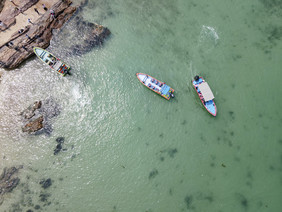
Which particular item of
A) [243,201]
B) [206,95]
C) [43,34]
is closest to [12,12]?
[43,34]

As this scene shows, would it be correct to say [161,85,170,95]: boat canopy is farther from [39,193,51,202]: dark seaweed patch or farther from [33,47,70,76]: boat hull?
[39,193,51,202]: dark seaweed patch

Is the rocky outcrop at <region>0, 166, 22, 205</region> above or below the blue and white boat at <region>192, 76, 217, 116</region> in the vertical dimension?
below

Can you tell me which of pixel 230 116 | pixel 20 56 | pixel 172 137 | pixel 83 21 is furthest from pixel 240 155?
pixel 20 56

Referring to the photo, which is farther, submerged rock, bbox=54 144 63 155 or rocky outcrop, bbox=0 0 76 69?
rocky outcrop, bbox=0 0 76 69

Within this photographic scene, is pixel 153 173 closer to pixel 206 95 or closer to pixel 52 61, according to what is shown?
pixel 206 95

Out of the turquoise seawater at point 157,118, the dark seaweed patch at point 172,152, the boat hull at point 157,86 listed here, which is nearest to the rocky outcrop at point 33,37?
the turquoise seawater at point 157,118

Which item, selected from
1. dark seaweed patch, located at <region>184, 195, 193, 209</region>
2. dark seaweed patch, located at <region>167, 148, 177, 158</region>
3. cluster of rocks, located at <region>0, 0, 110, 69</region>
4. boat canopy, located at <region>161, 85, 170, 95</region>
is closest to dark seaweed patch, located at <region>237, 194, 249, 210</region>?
dark seaweed patch, located at <region>184, 195, 193, 209</region>
